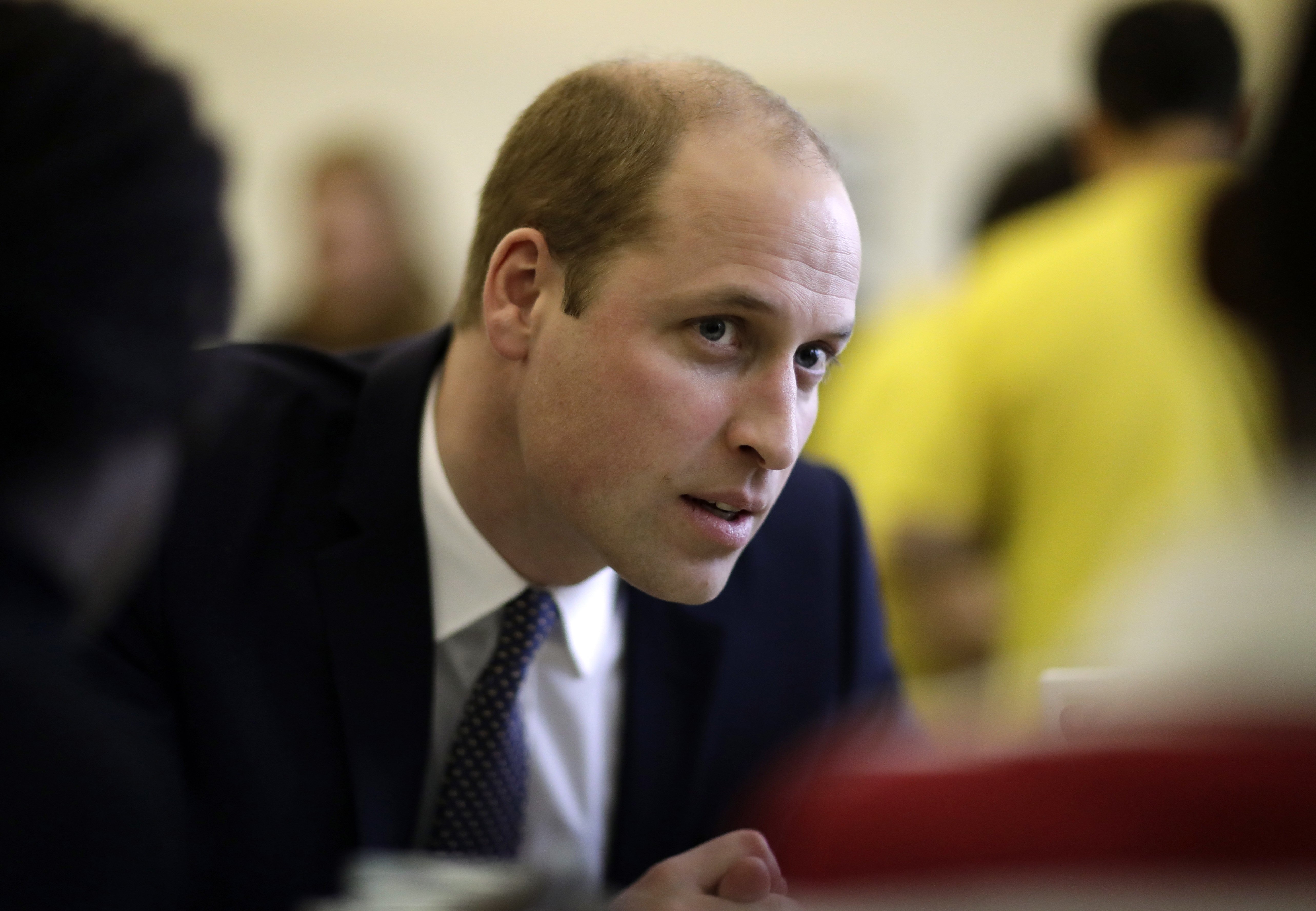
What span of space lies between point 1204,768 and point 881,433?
1.56 m

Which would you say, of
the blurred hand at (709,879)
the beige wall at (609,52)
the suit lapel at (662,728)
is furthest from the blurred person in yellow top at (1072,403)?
the beige wall at (609,52)

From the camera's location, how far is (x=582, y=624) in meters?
1.38

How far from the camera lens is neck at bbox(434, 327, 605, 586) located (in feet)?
4.34

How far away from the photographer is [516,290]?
1.26m

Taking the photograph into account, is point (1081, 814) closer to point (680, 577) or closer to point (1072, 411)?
point (680, 577)

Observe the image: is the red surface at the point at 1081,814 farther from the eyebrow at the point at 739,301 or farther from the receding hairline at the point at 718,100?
the receding hairline at the point at 718,100

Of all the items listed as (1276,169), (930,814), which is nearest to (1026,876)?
(930,814)

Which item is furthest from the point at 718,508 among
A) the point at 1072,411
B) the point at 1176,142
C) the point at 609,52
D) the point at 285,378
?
the point at 609,52

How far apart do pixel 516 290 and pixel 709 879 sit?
23.0 inches

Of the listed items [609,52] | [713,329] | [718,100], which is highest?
[609,52]

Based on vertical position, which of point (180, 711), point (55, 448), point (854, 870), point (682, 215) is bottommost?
point (180, 711)

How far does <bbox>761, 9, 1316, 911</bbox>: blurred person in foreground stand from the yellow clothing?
3.72ft

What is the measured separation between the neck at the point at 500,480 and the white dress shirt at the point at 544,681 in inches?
0.6

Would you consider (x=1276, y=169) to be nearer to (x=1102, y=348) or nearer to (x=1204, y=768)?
(x=1204, y=768)
